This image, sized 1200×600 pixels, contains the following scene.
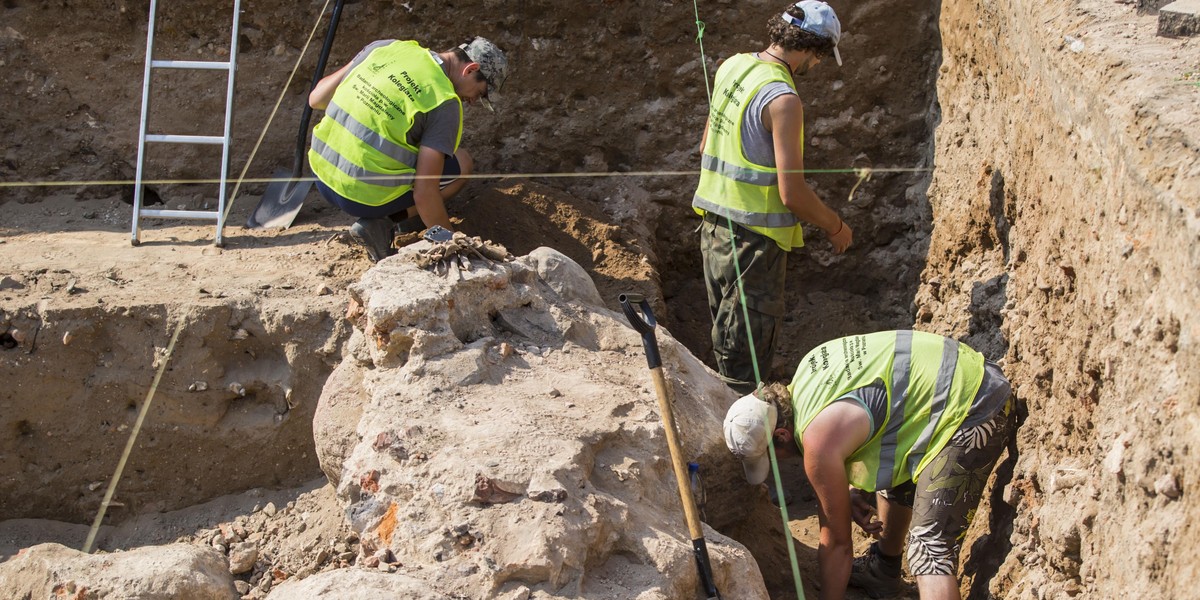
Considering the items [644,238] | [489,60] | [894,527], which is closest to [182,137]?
[489,60]

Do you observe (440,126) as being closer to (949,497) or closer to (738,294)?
(738,294)

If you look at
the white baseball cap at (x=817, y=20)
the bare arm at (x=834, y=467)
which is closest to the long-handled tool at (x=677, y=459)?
the bare arm at (x=834, y=467)

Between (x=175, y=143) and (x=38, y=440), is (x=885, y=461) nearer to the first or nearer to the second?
(x=38, y=440)

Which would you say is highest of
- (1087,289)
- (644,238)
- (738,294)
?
(1087,289)

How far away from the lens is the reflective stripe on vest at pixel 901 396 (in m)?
3.65

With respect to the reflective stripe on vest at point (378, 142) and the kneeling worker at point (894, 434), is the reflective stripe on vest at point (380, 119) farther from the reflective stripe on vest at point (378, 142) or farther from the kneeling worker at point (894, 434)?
the kneeling worker at point (894, 434)

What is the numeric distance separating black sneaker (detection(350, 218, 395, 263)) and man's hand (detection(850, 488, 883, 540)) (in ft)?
7.64

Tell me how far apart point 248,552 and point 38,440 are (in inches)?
46.7

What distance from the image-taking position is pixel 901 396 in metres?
3.65

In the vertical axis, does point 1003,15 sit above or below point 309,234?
above

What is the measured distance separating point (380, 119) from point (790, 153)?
5.87ft

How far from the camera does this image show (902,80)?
586 centimetres

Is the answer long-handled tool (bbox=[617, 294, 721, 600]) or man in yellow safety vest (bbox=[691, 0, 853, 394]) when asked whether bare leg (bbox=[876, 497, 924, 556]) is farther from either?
long-handled tool (bbox=[617, 294, 721, 600])

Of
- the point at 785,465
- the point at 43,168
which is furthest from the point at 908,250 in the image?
the point at 43,168
